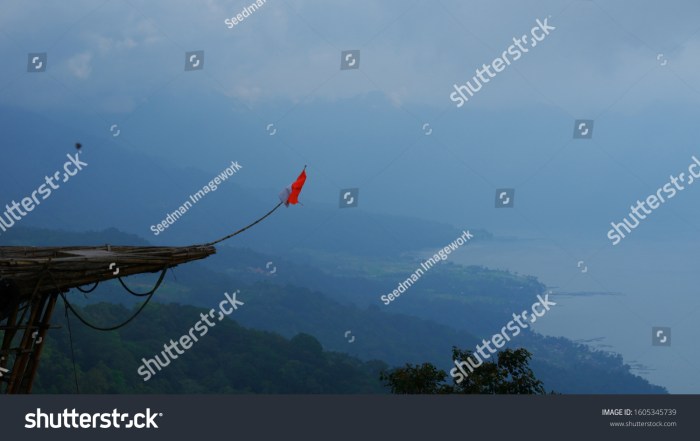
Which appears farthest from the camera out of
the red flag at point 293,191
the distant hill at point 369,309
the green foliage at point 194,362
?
the distant hill at point 369,309

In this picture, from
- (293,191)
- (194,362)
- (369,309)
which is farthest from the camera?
(369,309)

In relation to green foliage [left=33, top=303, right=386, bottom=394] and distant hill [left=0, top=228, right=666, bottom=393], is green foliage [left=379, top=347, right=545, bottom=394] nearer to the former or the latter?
green foliage [left=33, top=303, right=386, bottom=394]

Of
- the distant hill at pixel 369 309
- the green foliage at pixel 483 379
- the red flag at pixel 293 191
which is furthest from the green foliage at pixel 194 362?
the red flag at pixel 293 191

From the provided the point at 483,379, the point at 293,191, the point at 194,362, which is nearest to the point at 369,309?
the point at 194,362

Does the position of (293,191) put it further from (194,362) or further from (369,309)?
(369,309)

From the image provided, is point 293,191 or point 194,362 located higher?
point 194,362

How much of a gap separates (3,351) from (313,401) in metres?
4.91

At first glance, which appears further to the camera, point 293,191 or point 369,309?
point 369,309

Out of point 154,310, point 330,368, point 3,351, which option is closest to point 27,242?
point 154,310

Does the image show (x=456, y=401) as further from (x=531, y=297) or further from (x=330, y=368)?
(x=531, y=297)

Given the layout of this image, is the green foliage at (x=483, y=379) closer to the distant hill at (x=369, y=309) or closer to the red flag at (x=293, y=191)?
the red flag at (x=293, y=191)

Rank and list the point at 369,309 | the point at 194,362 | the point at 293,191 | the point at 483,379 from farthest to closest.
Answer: the point at 369,309
the point at 194,362
the point at 483,379
the point at 293,191

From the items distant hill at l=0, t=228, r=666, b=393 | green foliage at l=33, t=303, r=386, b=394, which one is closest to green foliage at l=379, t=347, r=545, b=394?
green foliage at l=33, t=303, r=386, b=394

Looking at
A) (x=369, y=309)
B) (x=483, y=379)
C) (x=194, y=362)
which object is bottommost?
(x=483, y=379)
